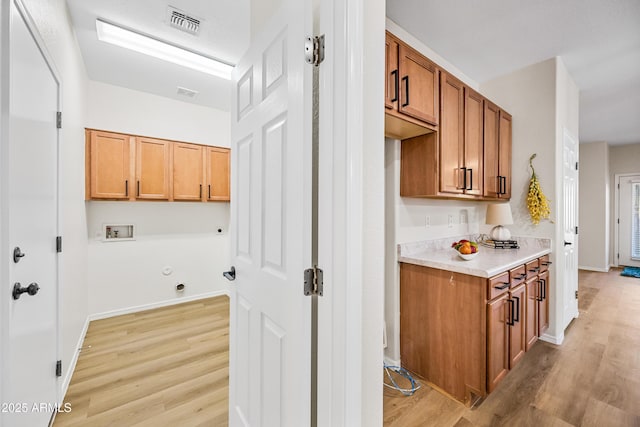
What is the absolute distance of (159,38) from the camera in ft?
7.69

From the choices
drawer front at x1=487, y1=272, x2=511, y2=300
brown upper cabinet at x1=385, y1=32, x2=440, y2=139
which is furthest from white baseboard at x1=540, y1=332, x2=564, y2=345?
brown upper cabinet at x1=385, y1=32, x2=440, y2=139

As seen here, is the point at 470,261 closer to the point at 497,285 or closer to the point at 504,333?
the point at 497,285

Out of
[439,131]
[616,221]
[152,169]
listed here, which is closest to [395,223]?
[439,131]

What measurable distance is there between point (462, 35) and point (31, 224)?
122 inches

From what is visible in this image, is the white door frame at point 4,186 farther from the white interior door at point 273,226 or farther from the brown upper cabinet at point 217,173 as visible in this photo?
the brown upper cabinet at point 217,173

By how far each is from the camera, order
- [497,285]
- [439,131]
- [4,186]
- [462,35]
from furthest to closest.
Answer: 1. [462,35]
2. [439,131]
3. [497,285]
4. [4,186]

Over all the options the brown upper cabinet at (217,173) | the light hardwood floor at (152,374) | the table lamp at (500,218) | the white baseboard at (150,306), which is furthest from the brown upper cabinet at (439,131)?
the white baseboard at (150,306)

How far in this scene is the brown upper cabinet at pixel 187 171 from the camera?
11.1 feet

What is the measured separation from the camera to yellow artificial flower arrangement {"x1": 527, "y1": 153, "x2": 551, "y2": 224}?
2596 millimetres

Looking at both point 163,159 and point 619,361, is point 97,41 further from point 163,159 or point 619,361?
point 619,361

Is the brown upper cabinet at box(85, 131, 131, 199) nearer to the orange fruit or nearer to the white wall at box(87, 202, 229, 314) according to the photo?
the white wall at box(87, 202, 229, 314)

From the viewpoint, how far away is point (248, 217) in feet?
4.23

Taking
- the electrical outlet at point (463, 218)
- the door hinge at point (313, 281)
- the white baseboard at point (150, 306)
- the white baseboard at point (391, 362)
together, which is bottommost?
the white baseboard at point (391, 362)

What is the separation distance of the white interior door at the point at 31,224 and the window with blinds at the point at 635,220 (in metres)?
8.93
